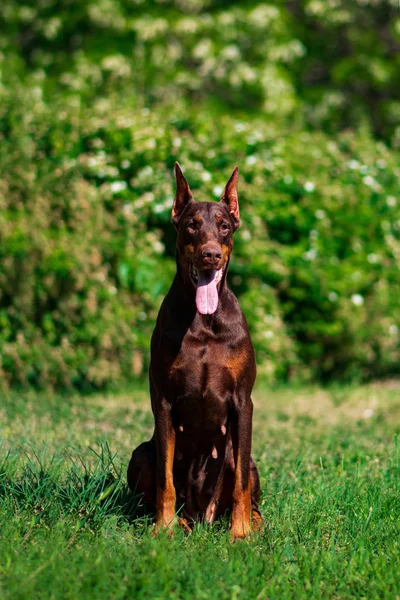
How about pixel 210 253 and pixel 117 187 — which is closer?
pixel 210 253

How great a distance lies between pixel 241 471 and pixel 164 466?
1.10 ft

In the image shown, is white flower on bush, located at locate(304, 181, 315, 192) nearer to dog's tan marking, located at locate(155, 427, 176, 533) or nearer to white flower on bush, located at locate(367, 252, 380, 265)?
white flower on bush, located at locate(367, 252, 380, 265)

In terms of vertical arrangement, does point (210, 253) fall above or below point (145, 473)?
above

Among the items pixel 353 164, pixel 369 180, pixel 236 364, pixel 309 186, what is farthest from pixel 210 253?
pixel 353 164

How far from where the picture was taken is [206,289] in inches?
145

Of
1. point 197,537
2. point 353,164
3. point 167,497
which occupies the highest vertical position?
point 353,164

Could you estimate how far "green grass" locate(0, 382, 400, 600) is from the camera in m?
3.09

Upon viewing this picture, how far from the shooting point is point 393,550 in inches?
140

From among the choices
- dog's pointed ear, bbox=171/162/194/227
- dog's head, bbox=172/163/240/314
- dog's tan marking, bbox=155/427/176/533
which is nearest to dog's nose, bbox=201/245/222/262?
dog's head, bbox=172/163/240/314

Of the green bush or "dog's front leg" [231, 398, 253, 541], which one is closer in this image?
"dog's front leg" [231, 398, 253, 541]

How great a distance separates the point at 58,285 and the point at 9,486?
13.5 feet

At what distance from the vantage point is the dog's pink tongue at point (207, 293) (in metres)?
3.65

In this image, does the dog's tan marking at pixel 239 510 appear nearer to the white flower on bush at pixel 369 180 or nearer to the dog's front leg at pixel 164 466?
the dog's front leg at pixel 164 466

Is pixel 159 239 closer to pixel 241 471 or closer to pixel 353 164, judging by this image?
pixel 353 164
